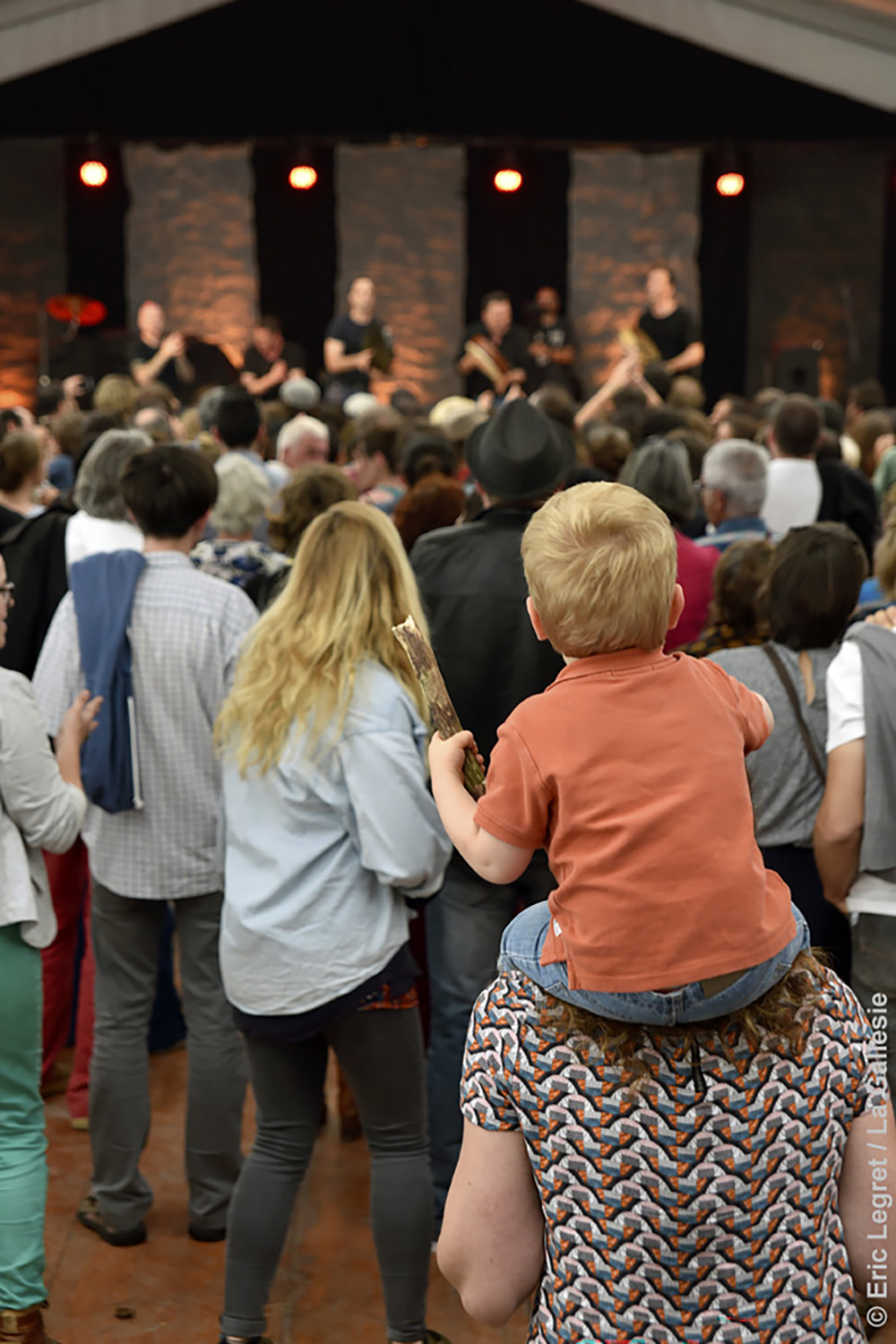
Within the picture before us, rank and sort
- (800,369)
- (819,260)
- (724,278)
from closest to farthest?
1. (800,369)
2. (724,278)
3. (819,260)

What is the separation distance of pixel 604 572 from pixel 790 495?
12.6 ft

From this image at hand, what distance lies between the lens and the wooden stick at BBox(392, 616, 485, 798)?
4.64 feet

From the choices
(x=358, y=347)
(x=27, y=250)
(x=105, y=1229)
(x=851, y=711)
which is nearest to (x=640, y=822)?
(x=851, y=711)

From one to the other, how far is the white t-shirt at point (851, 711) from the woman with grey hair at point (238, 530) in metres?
1.46

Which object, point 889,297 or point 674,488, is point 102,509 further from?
point 889,297

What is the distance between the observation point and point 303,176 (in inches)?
507

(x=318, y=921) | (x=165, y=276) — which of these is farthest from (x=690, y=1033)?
(x=165, y=276)

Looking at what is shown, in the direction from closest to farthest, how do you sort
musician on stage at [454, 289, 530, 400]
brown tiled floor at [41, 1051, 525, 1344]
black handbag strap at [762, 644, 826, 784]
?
black handbag strap at [762, 644, 826, 784] → brown tiled floor at [41, 1051, 525, 1344] → musician on stage at [454, 289, 530, 400]

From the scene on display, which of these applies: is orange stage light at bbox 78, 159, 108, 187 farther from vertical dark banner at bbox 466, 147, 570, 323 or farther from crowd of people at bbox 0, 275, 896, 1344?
crowd of people at bbox 0, 275, 896, 1344

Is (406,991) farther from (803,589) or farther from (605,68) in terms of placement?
(605,68)

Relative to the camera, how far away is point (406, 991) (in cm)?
237

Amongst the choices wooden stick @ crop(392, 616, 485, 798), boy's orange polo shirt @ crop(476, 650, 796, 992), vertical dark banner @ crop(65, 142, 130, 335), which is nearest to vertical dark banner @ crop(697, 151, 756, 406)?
vertical dark banner @ crop(65, 142, 130, 335)

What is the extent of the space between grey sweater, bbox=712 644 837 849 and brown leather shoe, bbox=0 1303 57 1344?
1467mm

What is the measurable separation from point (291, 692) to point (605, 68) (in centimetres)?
1096
